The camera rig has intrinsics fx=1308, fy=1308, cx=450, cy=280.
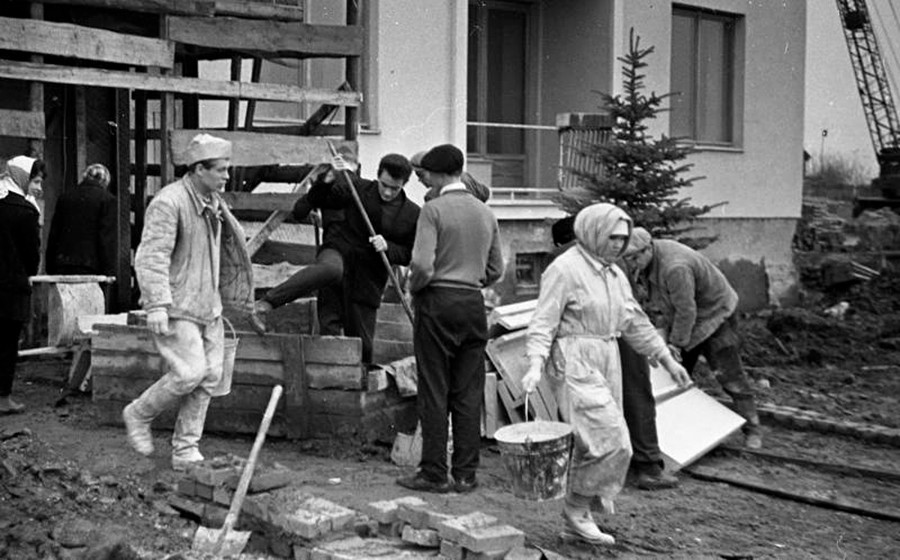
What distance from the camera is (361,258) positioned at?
356 inches

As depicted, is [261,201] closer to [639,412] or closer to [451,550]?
[639,412]

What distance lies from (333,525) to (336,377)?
2.44 metres

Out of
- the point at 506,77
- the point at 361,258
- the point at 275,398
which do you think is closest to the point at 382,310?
the point at 361,258

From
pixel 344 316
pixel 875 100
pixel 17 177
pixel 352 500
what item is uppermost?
pixel 875 100

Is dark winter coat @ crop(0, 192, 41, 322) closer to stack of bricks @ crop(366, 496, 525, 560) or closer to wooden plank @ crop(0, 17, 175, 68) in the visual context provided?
wooden plank @ crop(0, 17, 175, 68)

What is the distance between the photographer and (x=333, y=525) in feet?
21.0

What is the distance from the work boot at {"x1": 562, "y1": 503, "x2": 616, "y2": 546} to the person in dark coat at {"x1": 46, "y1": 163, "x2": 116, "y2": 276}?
5.89 metres

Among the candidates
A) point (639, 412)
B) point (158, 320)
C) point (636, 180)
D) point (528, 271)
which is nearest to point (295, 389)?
point (158, 320)

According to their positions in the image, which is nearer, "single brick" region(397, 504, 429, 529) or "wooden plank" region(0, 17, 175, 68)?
"single brick" region(397, 504, 429, 529)

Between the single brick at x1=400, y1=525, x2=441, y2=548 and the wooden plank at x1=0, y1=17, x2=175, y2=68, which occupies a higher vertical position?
the wooden plank at x1=0, y1=17, x2=175, y2=68

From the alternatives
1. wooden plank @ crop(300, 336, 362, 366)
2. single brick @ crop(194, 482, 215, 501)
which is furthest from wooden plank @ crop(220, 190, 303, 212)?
single brick @ crop(194, 482, 215, 501)

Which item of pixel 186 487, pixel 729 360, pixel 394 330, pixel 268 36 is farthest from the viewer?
pixel 268 36

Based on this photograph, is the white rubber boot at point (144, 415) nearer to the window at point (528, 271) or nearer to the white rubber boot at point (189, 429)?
the white rubber boot at point (189, 429)

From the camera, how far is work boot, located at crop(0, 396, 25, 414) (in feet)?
30.8
